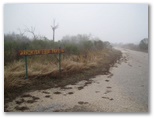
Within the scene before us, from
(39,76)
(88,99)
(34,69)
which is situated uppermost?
(34,69)

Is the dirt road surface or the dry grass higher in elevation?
the dry grass

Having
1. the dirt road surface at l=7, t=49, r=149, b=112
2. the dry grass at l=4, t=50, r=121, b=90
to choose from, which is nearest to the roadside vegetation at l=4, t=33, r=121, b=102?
the dry grass at l=4, t=50, r=121, b=90

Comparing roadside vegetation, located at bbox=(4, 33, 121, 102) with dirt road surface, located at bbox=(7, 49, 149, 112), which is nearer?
dirt road surface, located at bbox=(7, 49, 149, 112)

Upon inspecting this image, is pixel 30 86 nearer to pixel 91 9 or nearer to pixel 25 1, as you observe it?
pixel 25 1

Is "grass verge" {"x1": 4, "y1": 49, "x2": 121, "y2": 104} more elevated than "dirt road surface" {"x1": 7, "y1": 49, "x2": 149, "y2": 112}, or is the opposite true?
"grass verge" {"x1": 4, "y1": 49, "x2": 121, "y2": 104}

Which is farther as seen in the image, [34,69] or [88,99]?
[34,69]

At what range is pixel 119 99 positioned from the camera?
288 cm

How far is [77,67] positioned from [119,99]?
194cm

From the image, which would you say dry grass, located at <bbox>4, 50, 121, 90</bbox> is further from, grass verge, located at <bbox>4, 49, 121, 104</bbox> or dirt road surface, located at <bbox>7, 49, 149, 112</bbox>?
dirt road surface, located at <bbox>7, 49, 149, 112</bbox>

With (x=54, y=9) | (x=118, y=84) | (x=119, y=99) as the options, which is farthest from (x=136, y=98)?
(x=54, y=9)

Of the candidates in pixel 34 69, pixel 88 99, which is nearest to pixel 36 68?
pixel 34 69

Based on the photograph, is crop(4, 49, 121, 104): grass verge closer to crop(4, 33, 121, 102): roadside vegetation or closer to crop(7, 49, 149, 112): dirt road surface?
crop(4, 33, 121, 102): roadside vegetation

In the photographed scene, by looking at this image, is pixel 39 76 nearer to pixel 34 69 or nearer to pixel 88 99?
pixel 34 69

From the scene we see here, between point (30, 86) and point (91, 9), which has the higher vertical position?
point (91, 9)
